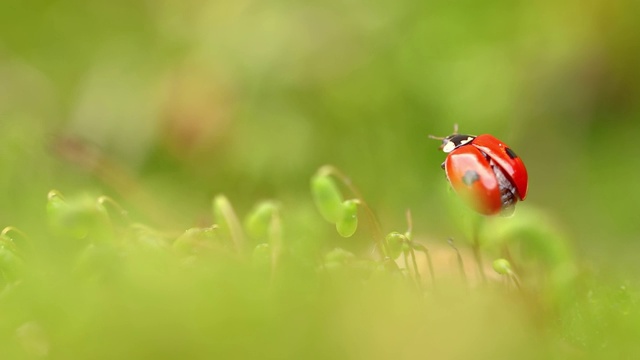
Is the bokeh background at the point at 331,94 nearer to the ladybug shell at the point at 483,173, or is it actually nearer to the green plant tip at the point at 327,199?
the ladybug shell at the point at 483,173

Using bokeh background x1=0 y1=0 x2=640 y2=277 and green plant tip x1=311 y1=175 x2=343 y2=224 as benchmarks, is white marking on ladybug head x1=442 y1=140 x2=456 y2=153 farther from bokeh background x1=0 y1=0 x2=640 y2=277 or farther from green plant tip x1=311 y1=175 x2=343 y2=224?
bokeh background x1=0 y1=0 x2=640 y2=277

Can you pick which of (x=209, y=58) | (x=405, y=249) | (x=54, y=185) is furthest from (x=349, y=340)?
(x=209, y=58)

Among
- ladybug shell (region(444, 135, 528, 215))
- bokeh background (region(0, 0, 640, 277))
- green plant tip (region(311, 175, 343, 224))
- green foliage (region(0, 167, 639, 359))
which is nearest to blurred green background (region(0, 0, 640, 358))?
bokeh background (region(0, 0, 640, 277))

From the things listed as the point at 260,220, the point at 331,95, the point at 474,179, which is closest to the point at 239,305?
the point at 260,220

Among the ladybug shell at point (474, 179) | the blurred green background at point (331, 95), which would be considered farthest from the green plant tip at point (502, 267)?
the blurred green background at point (331, 95)

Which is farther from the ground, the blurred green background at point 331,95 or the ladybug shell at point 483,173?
the blurred green background at point 331,95

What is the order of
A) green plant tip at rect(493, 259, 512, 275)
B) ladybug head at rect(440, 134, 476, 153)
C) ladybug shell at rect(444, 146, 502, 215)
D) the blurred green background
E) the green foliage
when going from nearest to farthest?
the green foliage
green plant tip at rect(493, 259, 512, 275)
ladybug shell at rect(444, 146, 502, 215)
ladybug head at rect(440, 134, 476, 153)
the blurred green background
